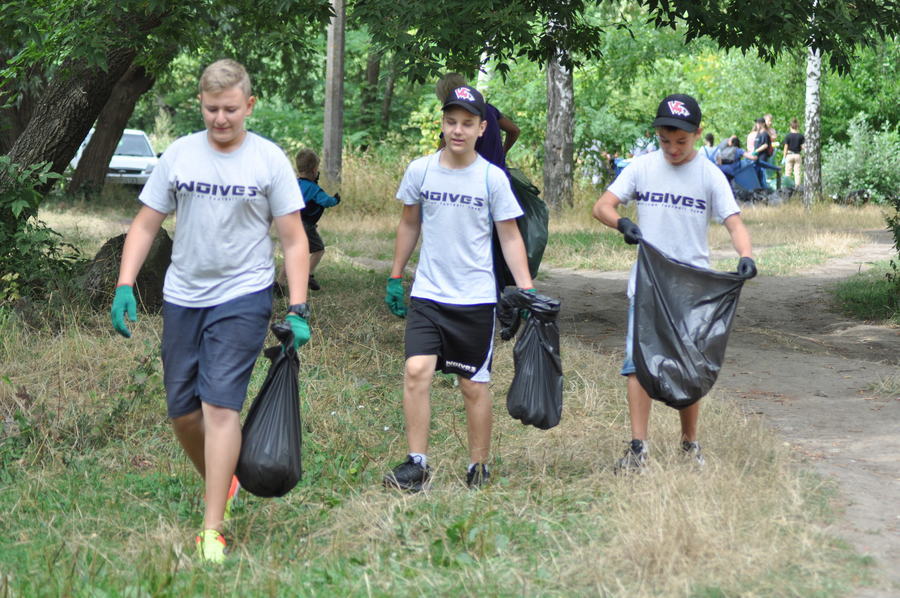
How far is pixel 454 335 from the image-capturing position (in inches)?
194

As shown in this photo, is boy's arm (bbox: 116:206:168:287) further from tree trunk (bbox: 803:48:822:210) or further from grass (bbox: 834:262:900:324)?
tree trunk (bbox: 803:48:822:210)

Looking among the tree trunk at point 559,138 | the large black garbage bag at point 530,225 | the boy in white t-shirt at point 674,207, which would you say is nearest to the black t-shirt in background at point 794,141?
the tree trunk at point 559,138

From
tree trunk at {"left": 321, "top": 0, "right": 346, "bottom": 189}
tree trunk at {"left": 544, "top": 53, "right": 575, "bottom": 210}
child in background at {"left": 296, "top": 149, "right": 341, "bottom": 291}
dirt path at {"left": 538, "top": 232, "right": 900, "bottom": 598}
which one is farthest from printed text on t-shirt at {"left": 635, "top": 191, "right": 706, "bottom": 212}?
tree trunk at {"left": 321, "top": 0, "right": 346, "bottom": 189}

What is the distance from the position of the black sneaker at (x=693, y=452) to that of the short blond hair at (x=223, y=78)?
2404mm

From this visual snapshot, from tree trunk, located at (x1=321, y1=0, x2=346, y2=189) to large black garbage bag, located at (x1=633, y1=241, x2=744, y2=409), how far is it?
15597 mm

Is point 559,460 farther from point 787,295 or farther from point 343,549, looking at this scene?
point 787,295

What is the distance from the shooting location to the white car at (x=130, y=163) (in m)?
25.5

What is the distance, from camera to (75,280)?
28.2 ft

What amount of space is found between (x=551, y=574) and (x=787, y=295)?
9.08 m

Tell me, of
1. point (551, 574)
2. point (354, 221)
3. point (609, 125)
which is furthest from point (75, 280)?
point (609, 125)

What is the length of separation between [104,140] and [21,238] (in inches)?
561

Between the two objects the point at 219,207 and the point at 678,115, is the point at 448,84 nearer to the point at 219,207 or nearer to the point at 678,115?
the point at 678,115

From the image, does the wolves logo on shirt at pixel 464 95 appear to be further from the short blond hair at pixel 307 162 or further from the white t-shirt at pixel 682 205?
the short blond hair at pixel 307 162

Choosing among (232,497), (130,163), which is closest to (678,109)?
(232,497)
